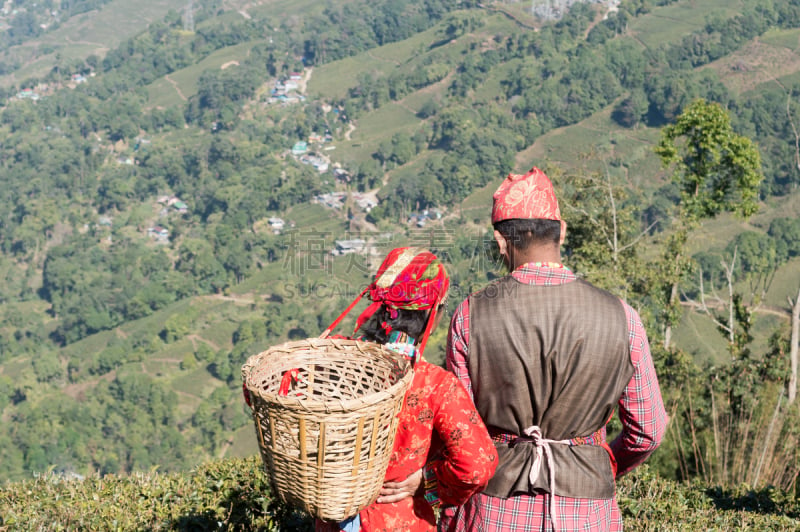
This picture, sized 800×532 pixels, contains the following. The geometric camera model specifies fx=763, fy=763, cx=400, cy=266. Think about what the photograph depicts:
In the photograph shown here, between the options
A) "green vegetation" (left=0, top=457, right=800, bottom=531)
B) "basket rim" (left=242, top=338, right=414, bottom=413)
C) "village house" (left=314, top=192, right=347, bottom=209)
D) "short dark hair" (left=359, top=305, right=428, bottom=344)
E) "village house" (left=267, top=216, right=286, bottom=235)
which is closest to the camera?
"basket rim" (left=242, top=338, right=414, bottom=413)

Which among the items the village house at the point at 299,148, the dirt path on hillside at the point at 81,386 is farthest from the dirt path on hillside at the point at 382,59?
the dirt path on hillside at the point at 81,386

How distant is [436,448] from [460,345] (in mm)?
226

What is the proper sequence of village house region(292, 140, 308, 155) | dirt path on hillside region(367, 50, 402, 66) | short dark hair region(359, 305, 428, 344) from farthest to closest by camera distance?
1. dirt path on hillside region(367, 50, 402, 66)
2. village house region(292, 140, 308, 155)
3. short dark hair region(359, 305, 428, 344)

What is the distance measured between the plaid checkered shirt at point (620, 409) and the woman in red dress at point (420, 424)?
0.07 m

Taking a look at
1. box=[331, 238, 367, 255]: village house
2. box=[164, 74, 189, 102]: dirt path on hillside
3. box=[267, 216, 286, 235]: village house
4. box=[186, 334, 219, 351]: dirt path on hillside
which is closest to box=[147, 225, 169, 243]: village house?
box=[267, 216, 286, 235]: village house

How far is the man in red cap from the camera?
152cm

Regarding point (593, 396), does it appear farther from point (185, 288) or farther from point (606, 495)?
point (185, 288)

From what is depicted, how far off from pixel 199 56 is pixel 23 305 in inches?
1633

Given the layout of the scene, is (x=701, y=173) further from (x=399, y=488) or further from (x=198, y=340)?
(x=198, y=340)

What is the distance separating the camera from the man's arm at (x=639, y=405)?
1.54 metres

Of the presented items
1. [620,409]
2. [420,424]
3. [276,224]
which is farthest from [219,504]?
[276,224]

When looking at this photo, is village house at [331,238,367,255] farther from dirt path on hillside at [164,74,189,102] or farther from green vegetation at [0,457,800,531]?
green vegetation at [0,457,800,531]

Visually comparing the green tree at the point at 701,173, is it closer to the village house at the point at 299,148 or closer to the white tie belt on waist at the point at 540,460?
the white tie belt on waist at the point at 540,460

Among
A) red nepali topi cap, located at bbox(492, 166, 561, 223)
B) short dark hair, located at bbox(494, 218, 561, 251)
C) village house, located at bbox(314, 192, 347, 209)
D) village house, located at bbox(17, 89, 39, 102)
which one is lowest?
village house, located at bbox(17, 89, 39, 102)
